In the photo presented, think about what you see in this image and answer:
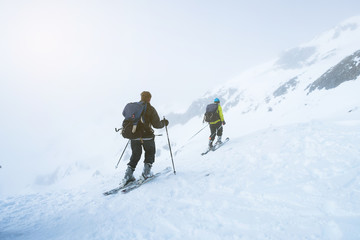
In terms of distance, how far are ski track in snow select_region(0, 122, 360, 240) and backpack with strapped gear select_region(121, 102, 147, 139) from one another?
1577 mm

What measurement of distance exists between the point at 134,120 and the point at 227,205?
3.36 metres

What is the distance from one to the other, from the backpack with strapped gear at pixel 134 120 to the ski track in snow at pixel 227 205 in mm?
1577

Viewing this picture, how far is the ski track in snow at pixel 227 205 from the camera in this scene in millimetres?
2836

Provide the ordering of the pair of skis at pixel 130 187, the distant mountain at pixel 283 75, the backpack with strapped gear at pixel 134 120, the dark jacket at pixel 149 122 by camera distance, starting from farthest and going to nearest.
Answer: the distant mountain at pixel 283 75, the dark jacket at pixel 149 122, the backpack with strapped gear at pixel 134 120, the pair of skis at pixel 130 187

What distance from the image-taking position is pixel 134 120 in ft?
18.6

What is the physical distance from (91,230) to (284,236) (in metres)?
3.03

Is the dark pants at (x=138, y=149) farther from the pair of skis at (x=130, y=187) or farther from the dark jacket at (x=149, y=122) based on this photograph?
the pair of skis at (x=130, y=187)

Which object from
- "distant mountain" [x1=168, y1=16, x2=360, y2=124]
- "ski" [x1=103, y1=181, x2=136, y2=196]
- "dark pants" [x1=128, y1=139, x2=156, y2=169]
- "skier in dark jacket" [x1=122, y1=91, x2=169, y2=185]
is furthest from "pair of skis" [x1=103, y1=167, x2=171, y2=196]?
"distant mountain" [x1=168, y1=16, x2=360, y2=124]

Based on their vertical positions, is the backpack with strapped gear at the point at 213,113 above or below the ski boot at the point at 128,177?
above

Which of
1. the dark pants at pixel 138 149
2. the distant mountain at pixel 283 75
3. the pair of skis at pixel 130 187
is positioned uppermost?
the distant mountain at pixel 283 75

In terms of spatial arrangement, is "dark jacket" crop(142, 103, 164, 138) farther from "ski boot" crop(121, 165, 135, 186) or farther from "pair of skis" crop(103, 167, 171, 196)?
"pair of skis" crop(103, 167, 171, 196)

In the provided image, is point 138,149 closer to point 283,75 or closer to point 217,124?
point 217,124

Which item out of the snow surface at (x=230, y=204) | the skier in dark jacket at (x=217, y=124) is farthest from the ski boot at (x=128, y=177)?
the skier in dark jacket at (x=217, y=124)

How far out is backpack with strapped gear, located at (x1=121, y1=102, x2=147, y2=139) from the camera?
5652 mm
